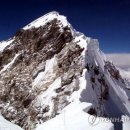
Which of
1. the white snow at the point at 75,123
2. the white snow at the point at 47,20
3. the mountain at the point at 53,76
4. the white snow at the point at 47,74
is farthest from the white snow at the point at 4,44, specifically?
the white snow at the point at 75,123

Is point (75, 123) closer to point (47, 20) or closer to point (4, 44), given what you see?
point (47, 20)

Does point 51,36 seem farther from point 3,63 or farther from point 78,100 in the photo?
point 78,100

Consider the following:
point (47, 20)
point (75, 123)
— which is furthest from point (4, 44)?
point (75, 123)

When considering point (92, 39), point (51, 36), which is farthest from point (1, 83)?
point (92, 39)

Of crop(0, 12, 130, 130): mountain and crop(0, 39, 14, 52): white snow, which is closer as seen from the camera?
crop(0, 12, 130, 130): mountain

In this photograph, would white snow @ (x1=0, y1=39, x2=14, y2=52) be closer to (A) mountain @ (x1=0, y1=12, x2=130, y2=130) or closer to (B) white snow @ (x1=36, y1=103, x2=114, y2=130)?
(A) mountain @ (x1=0, y1=12, x2=130, y2=130)

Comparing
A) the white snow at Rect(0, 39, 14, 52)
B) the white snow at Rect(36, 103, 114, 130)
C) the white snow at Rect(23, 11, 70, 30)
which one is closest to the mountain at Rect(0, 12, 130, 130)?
the white snow at Rect(23, 11, 70, 30)

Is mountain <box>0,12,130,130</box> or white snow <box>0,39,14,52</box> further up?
white snow <box>0,39,14,52</box>

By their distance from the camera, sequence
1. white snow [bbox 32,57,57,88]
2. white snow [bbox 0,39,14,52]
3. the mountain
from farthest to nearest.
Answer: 1. white snow [bbox 0,39,14,52]
2. white snow [bbox 32,57,57,88]
3. the mountain

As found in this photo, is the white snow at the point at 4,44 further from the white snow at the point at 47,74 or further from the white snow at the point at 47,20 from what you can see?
the white snow at the point at 47,74

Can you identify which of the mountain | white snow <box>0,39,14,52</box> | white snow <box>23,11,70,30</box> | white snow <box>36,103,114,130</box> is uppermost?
white snow <box>23,11,70,30</box>
